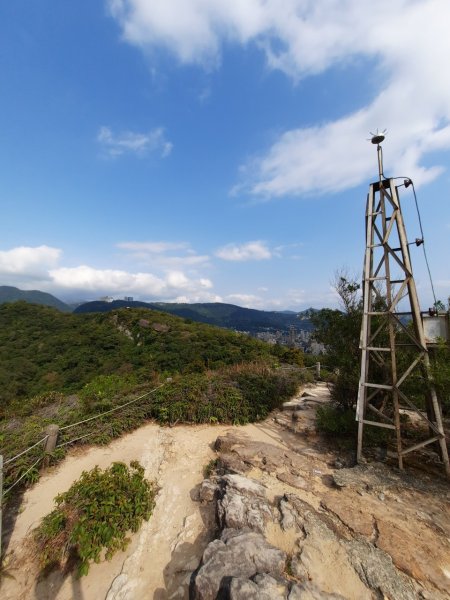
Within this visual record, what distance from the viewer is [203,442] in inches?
302

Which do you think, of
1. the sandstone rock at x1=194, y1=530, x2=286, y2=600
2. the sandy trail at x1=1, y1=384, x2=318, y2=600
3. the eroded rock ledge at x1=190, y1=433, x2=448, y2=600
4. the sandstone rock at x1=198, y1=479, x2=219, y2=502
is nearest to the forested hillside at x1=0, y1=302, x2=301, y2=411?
the sandy trail at x1=1, y1=384, x2=318, y2=600

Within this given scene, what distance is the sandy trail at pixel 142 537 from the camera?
3.59 metres

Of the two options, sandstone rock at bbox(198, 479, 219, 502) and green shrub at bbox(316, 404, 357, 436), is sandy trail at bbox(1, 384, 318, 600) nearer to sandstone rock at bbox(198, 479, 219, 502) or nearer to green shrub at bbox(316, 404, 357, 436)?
sandstone rock at bbox(198, 479, 219, 502)

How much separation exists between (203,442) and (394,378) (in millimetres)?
5179

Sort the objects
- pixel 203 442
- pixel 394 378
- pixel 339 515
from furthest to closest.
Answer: pixel 203 442
pixel 394 378
pixel 339 515

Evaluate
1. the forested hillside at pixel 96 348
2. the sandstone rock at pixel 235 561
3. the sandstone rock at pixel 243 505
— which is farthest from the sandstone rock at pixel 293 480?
the forested hillside at pixel 96 348

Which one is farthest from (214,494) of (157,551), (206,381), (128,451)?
(206,381)

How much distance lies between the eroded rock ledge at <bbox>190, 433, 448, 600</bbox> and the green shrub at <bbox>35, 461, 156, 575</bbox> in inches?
50.9

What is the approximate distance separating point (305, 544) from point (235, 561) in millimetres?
1150

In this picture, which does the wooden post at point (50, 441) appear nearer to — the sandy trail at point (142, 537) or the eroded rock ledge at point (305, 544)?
the sandy trail at point (142, 537)

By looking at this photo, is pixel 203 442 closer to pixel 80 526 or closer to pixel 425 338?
pixel 80 526

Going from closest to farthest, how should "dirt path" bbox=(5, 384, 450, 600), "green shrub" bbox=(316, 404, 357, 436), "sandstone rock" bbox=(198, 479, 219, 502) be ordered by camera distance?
"dirt path" bbox=(5, 384, 450, 600) → "sandstone rock" bbox=(198, 479, 219, 502) → "green shrub" bbox=(316, 404, 357, 436)

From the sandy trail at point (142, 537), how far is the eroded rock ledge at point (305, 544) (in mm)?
541

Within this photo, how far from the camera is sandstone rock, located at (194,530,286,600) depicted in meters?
3.02
